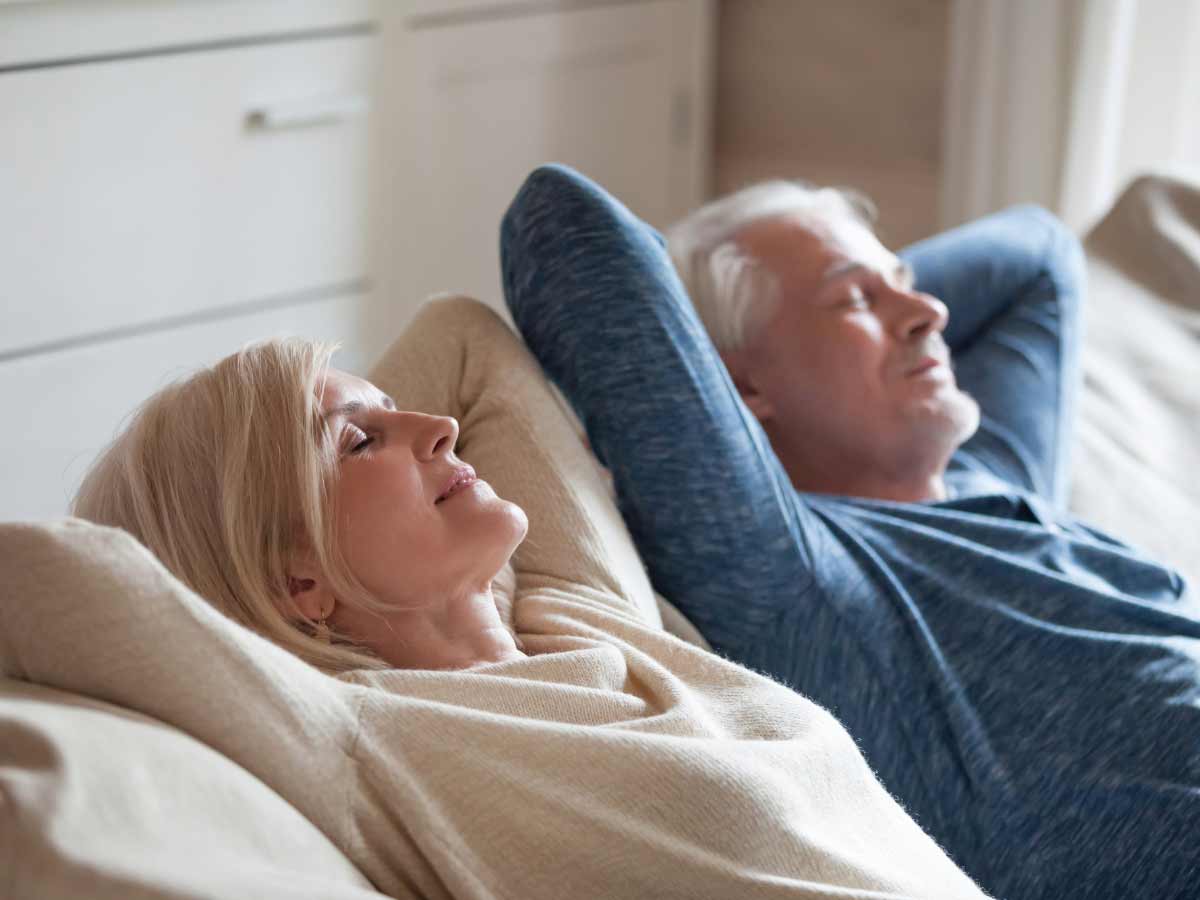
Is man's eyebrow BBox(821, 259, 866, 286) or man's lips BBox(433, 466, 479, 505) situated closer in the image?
man's lips BBox(433, 466, 479, 505)

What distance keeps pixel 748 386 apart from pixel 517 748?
910 mm

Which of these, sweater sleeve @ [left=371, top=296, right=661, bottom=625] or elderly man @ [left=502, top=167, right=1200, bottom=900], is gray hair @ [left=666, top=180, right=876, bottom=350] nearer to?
elderly man @ [left=502, top=167, right=1200, bottom=900]

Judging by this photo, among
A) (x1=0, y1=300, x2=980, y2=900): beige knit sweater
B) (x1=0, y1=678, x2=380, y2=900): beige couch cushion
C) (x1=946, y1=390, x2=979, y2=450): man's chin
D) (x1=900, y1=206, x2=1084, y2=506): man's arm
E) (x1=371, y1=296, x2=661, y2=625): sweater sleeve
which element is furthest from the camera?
(x1=900, y1=206, x2=1084, y2=506): man's arm

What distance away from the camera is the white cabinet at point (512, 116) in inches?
112

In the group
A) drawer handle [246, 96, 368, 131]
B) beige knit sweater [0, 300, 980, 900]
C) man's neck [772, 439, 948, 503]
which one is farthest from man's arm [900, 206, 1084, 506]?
drawer handle [246, 96, 368, 131]

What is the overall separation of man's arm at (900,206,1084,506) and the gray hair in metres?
0.18

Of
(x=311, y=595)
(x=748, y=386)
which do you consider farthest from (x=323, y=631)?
(x=748, y=386)

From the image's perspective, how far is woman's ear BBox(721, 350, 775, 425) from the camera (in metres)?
1.81

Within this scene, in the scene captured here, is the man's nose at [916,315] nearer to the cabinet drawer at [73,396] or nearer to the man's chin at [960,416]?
the man's chin at [960,416]

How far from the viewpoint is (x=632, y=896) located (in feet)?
3.22

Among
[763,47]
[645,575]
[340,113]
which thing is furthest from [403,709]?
[763,47]

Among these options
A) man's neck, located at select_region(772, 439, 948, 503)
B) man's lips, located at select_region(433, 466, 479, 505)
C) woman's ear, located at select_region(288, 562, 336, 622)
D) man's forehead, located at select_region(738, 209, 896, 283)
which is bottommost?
man's neck, located at select_region(772, 439, 948, 503)

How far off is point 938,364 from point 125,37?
53.2 inches

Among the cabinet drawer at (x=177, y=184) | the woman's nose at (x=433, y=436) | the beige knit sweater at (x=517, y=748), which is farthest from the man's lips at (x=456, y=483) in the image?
the cabinet drawer at (x=177, y=184)
